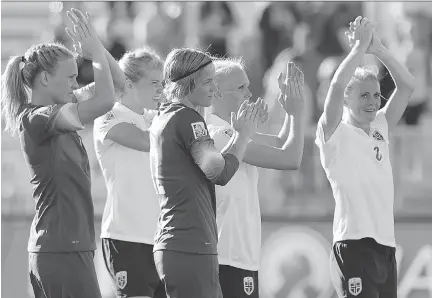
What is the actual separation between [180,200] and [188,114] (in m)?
0.41

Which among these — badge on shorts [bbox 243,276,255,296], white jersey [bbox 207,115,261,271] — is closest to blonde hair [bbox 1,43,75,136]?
white jersey [bbox 207,115,261,271]

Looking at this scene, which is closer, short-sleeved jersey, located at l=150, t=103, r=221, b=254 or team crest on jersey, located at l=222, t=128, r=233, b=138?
short-sleeved jersey, located at l=150, t=103, r=221, b=254

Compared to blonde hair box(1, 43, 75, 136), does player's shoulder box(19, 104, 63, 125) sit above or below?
below

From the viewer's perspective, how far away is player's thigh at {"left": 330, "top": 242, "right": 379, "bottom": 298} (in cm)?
594

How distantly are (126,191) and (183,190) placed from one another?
139 cm

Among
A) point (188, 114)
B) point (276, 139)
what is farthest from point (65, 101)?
point (276, 139)

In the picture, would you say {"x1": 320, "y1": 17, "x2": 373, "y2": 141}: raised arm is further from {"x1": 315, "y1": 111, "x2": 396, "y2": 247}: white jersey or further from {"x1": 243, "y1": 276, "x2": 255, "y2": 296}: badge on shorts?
{"x1": 243, "y1": 276, "x2": 255, "y2": 296}: badge on shorts

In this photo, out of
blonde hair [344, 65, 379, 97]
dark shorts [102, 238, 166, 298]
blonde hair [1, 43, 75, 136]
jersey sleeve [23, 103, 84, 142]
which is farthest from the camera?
blonde hair [344, 65, 379, 97]

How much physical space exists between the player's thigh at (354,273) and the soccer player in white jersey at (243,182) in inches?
23.9

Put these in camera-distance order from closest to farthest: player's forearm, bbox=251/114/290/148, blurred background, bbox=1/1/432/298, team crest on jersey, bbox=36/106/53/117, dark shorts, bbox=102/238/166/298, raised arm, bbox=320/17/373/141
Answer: team crest on jersey, bbox=36/106/53/117, dark shorts, bbox=102/238/166/298, raised arm, bbox=320/17/373/141, player's forearm, bbox=251/114/290/148, blurred background, bbox=1/1/432/298

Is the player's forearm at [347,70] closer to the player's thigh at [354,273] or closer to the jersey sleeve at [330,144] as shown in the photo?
the jersey sleeve at [330,144]

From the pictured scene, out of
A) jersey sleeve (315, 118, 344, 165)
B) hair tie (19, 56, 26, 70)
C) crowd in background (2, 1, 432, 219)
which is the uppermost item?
crowd in background (2, 1, 432, 219)

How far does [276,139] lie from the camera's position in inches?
249

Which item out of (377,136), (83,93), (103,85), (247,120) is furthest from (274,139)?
(103,85)
